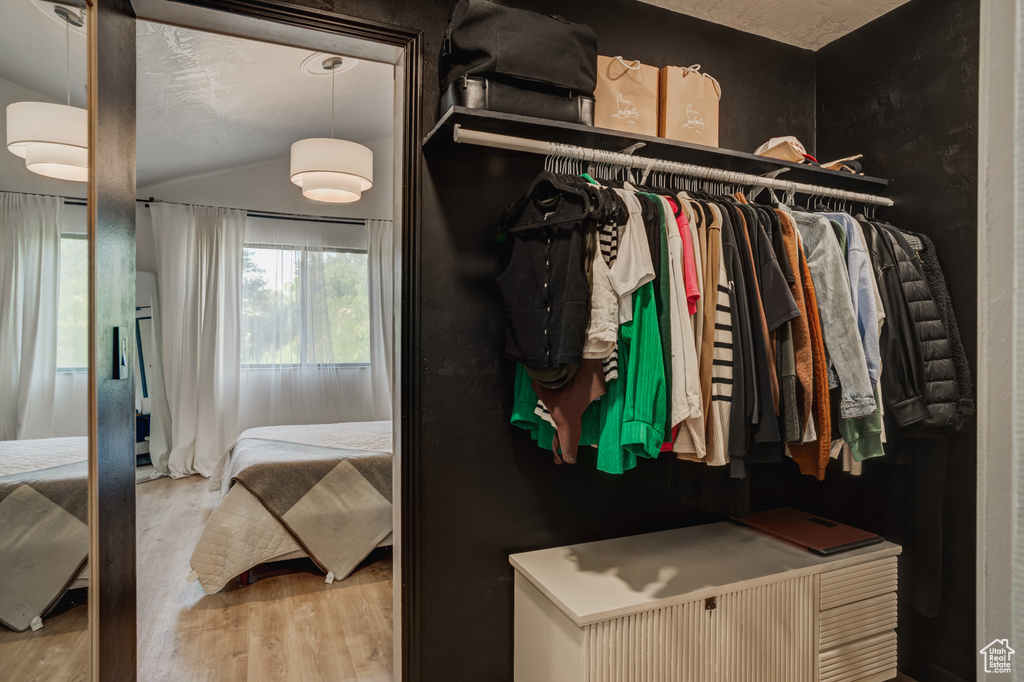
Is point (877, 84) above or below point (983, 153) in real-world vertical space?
above

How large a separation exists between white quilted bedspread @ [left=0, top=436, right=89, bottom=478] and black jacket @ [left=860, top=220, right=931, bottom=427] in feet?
7.19

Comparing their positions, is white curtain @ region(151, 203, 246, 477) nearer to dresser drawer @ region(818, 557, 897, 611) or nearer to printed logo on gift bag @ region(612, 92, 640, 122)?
printed logo on gift bag @ region(612, 92, 640, 122)

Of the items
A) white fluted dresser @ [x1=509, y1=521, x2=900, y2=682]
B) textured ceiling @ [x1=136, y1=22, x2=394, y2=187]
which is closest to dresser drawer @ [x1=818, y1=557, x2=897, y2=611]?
white fluted dresser @ [x1=509, y1=521, x2=900, y2=682]

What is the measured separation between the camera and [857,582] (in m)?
1.87

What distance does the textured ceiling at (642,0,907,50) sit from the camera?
2.08 m

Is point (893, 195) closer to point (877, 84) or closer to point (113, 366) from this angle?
point (877, 84)

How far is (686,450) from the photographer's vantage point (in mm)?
1460

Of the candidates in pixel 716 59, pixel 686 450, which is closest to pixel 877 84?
pixel 716 59

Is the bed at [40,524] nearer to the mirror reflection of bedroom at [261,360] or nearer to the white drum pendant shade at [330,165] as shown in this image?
the mirror reflection of bedroom at [261,360]

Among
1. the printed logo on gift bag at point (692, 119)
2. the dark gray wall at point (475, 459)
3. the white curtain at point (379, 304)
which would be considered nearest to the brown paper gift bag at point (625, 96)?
the printed logo on gift bag at point (692, 119)

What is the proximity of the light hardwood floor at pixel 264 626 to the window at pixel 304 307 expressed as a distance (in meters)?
2.32

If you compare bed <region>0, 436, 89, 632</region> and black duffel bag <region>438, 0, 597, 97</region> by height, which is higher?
black duffel bag <region>438, 0, 597, 97</region>

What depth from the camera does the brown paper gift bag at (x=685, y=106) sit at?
6.24 feet

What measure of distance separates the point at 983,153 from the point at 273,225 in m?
5.68
